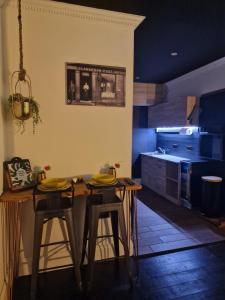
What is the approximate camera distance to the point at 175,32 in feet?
8.56

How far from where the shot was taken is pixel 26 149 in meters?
2.00

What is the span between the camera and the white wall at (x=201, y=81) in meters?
3.53

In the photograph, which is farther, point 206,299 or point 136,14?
point 136,14

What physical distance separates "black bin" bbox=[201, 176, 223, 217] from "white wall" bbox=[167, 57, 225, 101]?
1532 mm

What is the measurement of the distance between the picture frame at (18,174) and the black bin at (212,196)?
262 cm

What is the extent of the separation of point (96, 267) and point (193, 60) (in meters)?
3.37

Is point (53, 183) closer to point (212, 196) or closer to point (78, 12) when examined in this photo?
point (78, 12)

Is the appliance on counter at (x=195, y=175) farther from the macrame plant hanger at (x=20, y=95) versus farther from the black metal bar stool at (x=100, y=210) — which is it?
the macrame plant hanger at (x=20, y=95)

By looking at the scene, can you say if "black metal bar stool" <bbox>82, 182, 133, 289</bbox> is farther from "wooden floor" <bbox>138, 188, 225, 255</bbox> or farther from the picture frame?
"wooden floor" <bbox>138, 188, 225, 255</bbox>

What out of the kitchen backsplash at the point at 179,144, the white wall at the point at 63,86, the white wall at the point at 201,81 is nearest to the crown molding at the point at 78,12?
the white wall at the point at 63,86

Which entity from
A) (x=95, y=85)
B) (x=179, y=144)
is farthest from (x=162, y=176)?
(x=95, y=85)

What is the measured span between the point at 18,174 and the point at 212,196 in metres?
2.83

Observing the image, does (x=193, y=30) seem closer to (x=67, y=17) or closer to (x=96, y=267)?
(x=67, y=17)

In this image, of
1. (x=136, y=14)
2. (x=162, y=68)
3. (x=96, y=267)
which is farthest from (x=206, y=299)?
(x=162, y=68)
